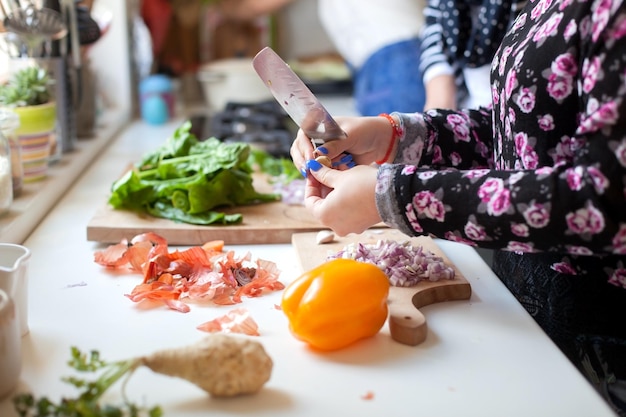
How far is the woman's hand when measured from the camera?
0.87m

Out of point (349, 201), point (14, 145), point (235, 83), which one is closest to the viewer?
point (349, 201)

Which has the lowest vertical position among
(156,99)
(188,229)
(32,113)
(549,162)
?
(156,99)

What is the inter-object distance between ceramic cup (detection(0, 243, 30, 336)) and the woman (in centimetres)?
35

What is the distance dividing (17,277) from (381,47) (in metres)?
1.60

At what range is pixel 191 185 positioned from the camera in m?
1.23

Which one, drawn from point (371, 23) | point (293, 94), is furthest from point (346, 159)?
point (371, 23)

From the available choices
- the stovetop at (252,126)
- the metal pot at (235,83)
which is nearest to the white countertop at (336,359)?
the stovetop at (252,126)

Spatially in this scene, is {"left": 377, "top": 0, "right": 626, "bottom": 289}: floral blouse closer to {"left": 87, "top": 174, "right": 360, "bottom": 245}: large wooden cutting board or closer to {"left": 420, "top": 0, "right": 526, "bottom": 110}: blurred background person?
{"left": 87, "top": 174, "right": 360, "bottom": 245}: large wooden cutting board

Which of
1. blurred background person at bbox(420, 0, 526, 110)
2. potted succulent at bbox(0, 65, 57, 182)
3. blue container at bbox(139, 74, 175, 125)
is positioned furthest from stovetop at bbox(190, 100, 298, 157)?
potted succulent at bbox(0, 65, 57, 182)

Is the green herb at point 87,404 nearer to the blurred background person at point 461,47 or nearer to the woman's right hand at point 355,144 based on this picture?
the woman's right hand at point 355,144

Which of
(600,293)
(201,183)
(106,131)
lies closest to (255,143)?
(106,131)

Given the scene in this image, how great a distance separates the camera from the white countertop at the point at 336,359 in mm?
711

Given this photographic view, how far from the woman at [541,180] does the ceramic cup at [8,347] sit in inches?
14.9

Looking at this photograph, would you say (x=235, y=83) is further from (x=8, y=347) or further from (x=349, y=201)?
(x=8, y=347)
